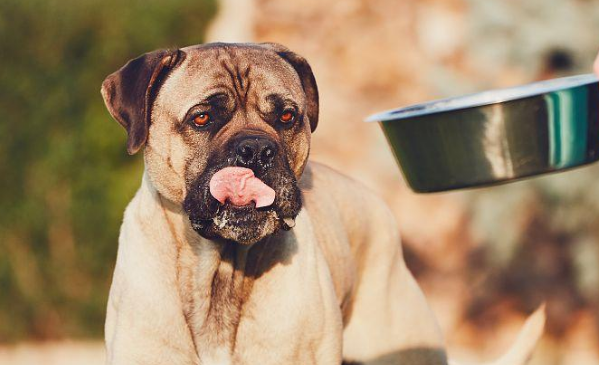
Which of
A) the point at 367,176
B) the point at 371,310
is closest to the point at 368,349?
the point at 371,310

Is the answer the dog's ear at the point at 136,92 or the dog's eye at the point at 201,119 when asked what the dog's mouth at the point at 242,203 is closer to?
the dog's eye at the point at 201,119

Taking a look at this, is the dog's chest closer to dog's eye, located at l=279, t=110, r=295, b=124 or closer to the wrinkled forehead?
dog's eye, located at l=279, t=110, r=295, b=124

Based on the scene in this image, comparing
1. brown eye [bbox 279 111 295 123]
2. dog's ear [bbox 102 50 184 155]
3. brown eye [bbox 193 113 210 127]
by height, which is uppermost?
dog's ear [bbox 102 50 184 155]

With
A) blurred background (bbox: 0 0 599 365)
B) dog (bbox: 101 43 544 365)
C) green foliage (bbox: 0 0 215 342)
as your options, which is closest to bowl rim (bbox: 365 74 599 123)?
dog (bbox: 101 43 544 365)

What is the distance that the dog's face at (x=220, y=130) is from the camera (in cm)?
438

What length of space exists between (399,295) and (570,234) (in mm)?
4942

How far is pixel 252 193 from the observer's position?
437cm

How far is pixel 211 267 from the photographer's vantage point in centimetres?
475

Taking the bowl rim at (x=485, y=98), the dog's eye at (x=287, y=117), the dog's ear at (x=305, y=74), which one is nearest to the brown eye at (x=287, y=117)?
the dog's eye at (x=287, y=117)

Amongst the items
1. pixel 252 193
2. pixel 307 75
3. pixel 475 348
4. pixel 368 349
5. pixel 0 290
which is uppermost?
pixel 307 75

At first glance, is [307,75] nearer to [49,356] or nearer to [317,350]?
[317,350]

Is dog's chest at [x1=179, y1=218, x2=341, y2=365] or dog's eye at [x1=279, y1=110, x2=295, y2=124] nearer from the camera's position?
dog's chest at [x1=179, y1=218, x2=341, y2=365]

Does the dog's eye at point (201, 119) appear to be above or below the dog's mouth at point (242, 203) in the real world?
above

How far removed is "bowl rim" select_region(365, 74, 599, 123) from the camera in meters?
4.64
